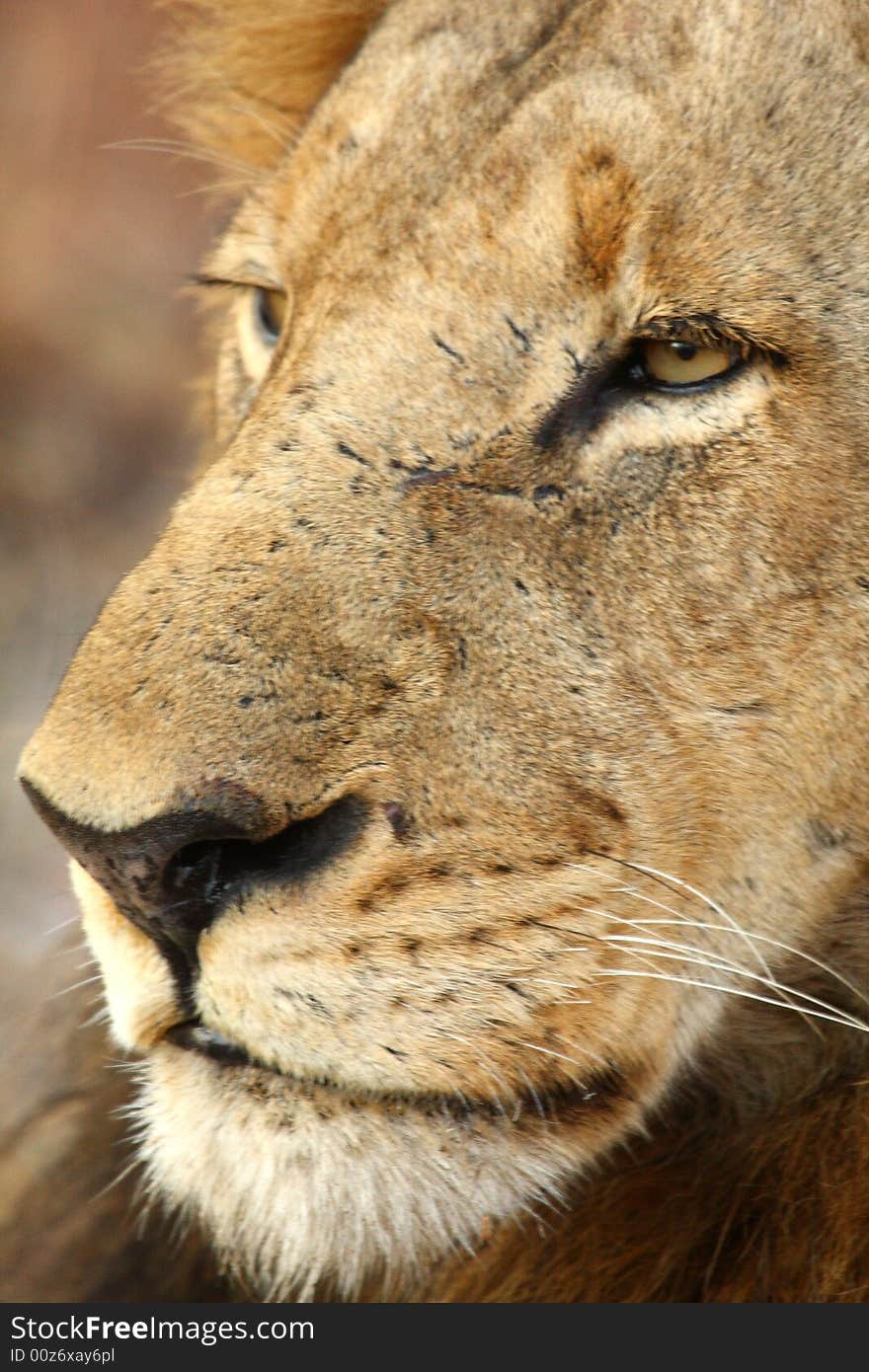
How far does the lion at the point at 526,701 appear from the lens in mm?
1415

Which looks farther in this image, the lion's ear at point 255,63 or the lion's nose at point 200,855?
the lion's ear at point 255,63

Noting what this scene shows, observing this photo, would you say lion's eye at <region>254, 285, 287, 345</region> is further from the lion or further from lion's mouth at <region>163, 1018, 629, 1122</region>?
lion's mouth at <region>163, 1018, 629, 1122</region>

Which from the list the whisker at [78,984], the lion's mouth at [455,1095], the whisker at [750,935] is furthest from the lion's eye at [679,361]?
the whisker at [78,984]

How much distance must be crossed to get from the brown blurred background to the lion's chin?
359 cm

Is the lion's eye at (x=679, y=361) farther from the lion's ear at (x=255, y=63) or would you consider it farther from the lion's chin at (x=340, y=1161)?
the lion's ear at (x=255, y=63)

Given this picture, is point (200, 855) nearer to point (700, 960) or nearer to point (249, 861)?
point (249, 861)

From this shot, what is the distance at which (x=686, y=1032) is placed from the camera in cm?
166

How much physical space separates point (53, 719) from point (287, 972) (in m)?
0.34

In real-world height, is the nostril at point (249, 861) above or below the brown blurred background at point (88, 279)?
below

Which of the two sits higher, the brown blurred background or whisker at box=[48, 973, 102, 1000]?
the brown blurred background

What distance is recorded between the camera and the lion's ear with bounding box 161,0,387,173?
2428 millimetres

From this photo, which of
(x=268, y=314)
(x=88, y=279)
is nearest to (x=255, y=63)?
(x=268, y=314)

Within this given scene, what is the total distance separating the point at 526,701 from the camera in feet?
4.93

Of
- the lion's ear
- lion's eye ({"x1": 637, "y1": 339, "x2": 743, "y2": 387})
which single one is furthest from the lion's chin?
the lion's ear
